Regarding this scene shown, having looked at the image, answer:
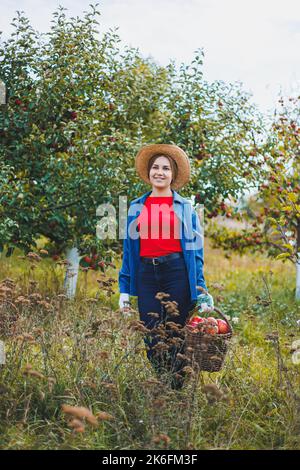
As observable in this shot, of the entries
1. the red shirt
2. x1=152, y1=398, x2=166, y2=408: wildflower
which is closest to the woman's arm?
the red shirt

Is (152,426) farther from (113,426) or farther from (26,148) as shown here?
(26,148)

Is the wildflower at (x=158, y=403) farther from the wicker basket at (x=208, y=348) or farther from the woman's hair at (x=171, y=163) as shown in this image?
the woman's hair at (x=171, y=163)

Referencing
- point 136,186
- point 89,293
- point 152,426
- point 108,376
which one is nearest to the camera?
point 152,426

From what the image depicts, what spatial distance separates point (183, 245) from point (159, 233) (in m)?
0.18

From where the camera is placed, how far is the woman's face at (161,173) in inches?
187

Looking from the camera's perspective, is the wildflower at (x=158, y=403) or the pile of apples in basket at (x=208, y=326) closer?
the wildflower at (x=158, y=403)

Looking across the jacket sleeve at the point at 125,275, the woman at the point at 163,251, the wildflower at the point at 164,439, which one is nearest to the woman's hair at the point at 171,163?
the woman at the point at 163,251

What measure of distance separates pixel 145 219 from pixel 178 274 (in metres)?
0.44

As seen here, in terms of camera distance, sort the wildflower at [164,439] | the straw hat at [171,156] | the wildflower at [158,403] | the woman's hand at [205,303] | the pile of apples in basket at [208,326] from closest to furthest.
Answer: the wildflower at [164,439]
the wildflower at [158,403]
the pile of apples in basket at [208,326]
the woman's hand at [205,303]
the straw hat at [171,156]

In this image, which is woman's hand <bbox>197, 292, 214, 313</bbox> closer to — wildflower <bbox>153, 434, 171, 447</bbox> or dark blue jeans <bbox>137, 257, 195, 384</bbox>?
dark blue jeans <bbox>137, 257, 195, 384</bbox>

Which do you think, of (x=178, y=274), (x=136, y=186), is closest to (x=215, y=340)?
(x=178, y=274)

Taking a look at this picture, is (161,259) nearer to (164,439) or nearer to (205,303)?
(205,303)

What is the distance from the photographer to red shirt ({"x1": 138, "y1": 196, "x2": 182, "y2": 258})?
15.4ft

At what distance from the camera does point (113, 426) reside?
380cm
